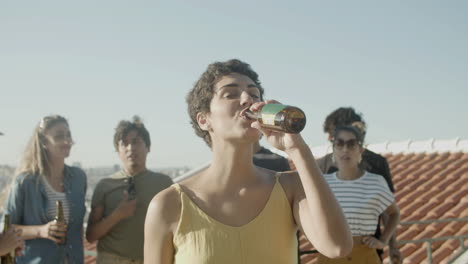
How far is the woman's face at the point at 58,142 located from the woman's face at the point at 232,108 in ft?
5.91

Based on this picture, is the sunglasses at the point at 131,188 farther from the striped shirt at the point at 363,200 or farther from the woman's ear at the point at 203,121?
the woman's ear at the point at 203,121

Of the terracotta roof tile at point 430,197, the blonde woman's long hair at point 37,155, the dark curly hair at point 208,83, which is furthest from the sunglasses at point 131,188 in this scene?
the terracotta roof tile at point 430,197

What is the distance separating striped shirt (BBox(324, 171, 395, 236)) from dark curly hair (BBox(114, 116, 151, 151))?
1.52 metres

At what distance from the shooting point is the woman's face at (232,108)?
1.95 metres

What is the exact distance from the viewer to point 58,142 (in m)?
3.55

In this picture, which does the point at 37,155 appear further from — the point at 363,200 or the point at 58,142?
the point at 363,200

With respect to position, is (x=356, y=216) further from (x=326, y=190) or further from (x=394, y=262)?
(x=326, y=190)

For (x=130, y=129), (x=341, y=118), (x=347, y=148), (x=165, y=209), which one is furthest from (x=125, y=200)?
(x=341, y=118)

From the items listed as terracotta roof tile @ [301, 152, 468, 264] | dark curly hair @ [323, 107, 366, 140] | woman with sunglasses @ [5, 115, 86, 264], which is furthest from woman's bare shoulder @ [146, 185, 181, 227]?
terracotta roof tile @ [301, 152, 468, 264]

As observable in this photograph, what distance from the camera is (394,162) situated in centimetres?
1264

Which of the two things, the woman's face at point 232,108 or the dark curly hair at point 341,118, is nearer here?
the woman's face at point 232,108

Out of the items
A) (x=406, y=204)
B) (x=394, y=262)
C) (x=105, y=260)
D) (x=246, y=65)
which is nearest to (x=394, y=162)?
(x=406, y=204)

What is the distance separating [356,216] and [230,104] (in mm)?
1799

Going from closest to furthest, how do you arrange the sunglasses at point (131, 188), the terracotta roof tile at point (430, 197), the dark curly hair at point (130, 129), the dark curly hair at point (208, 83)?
the dark curly hair at point (208, 83) → the sunglasses at point (131, 188) → the dark curly hair at point (130, 129) → the terracotta roof tile at point (430, 197)
